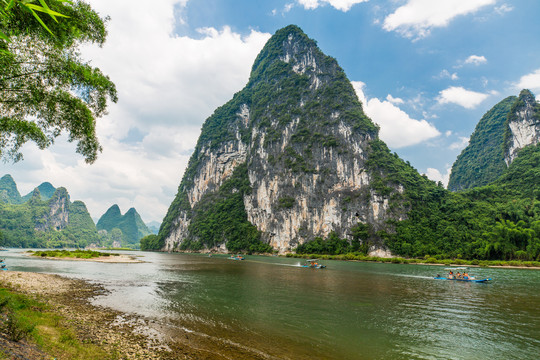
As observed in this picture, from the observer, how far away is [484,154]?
136000mm

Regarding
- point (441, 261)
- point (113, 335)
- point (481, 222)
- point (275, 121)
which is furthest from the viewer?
point (275, 121)

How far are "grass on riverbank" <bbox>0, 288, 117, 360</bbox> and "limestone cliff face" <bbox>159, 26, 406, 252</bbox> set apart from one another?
251ft

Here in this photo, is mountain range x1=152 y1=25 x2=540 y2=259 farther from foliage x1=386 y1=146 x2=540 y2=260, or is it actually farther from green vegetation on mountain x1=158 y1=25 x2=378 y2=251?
green vegetation on mountain x1=158 y1=25 x2=378 y2=251

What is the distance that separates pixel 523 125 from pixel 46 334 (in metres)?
140

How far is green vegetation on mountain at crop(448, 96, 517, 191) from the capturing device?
126m

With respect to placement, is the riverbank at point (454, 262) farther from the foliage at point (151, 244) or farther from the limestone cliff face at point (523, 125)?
the foliage at point (151, 244)

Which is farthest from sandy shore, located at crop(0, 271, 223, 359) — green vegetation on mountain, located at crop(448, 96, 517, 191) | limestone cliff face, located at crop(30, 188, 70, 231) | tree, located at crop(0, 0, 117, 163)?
limestone cliff face, located at crop(30, 188, 70, 231)

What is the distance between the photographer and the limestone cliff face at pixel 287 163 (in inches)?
3524

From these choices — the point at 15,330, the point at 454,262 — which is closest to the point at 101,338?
the point at 15,330

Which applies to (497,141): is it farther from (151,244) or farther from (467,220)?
(151,244)

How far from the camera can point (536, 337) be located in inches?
495

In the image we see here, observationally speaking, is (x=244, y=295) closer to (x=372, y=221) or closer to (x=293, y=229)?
(x=372, y=221)

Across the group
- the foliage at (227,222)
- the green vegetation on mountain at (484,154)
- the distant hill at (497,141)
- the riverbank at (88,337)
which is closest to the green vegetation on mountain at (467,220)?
the distant hill at (497,141)

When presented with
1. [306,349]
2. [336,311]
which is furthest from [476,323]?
[306,349]
